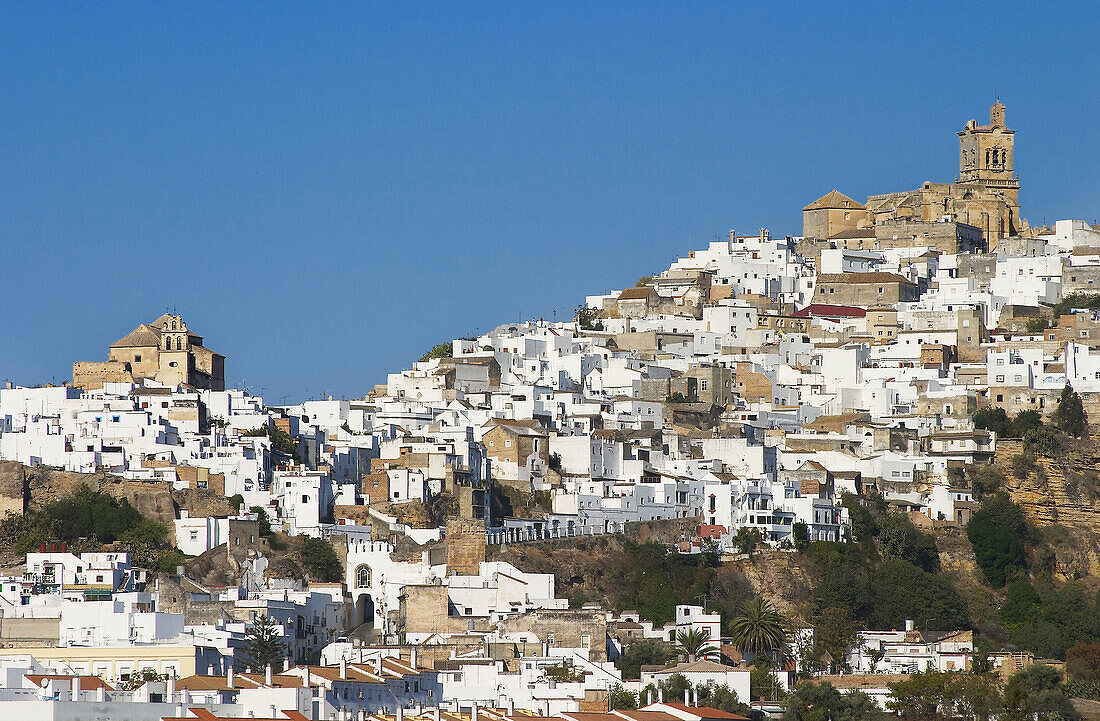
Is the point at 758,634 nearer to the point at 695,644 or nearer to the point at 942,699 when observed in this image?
the point at 695,644

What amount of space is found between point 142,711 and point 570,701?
1163cm

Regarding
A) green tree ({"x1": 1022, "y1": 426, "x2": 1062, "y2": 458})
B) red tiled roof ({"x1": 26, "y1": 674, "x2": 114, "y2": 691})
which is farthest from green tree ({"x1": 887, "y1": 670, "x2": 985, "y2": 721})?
red tiled roof ({"x1": 26, "y1": 674, "x2": 114, "y2": 691})

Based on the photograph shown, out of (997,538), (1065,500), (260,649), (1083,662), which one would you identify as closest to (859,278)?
(1065,500)

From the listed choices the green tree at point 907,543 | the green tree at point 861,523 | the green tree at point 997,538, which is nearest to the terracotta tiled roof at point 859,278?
the green tree at point 997,538

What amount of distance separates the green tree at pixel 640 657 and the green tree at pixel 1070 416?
23.6m

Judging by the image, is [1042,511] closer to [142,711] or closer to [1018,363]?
[1018,363]

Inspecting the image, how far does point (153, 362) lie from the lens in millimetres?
75312

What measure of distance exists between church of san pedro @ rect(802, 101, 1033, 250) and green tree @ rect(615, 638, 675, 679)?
4769 centimetres

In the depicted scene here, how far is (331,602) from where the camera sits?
57.7 metres

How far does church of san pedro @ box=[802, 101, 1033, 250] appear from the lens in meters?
101

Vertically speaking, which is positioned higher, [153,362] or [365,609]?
[153,362]

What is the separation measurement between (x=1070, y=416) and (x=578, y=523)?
63.8ft

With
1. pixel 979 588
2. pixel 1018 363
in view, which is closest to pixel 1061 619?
pixel 979 588

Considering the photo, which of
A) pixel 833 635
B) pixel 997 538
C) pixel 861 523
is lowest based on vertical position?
pixel 833 635
